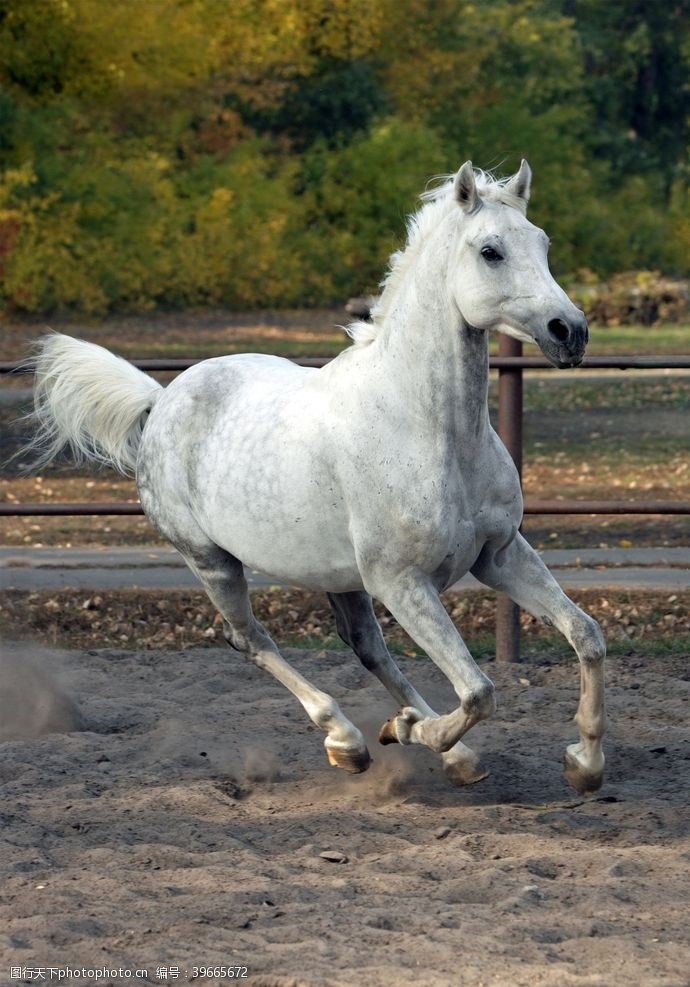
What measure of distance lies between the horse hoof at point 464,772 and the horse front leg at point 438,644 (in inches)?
9.9

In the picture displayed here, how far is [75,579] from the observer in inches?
327

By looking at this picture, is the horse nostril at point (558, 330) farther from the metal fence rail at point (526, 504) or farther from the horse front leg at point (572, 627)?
the metal fence rail at point (526, 504)

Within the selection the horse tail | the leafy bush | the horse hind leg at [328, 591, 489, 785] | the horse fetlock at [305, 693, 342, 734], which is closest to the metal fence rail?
the horse tail

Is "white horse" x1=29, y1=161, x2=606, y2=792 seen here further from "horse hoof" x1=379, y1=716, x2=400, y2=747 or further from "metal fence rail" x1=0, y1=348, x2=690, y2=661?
"metal fence rail" x1=0, y1=348, x2=690, y2=661

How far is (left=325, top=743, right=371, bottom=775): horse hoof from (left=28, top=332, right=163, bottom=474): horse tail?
59.6 inches

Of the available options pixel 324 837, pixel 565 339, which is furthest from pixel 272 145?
pixel 565 339

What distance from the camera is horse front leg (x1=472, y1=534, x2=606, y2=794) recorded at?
4605mm

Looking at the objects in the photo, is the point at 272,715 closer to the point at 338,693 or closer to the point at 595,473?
the point at 338,693

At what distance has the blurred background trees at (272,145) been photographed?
23.2 metres

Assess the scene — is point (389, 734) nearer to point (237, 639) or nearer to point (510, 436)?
point (237, 639)

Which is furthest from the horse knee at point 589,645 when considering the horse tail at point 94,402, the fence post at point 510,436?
the fence post at point 510,436

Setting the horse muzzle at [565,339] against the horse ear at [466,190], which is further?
the horse ear at [466,190]

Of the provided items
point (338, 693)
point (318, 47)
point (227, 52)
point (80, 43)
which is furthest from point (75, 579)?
point (318, 47)

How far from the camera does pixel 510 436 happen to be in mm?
6957
